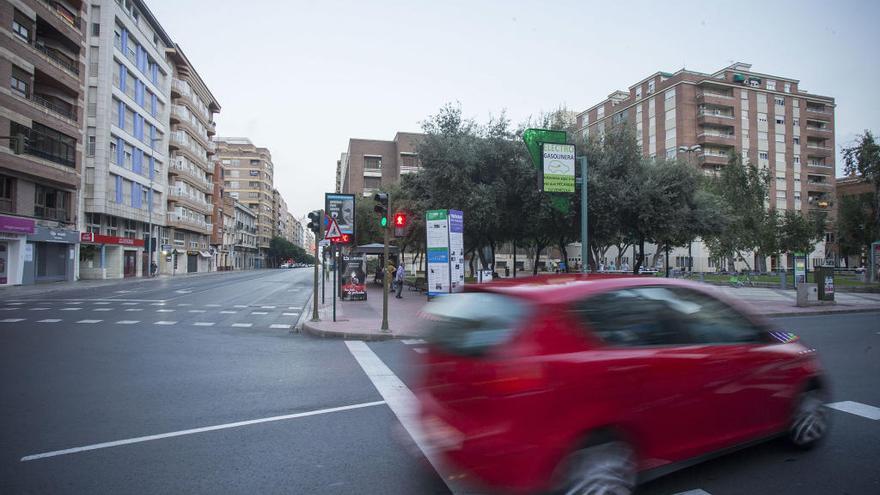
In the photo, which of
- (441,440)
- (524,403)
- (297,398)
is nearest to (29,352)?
(297,398)

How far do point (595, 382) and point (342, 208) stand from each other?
17856 millimetres

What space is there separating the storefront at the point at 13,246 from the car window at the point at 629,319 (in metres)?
35.1

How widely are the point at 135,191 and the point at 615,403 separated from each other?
5072 cm

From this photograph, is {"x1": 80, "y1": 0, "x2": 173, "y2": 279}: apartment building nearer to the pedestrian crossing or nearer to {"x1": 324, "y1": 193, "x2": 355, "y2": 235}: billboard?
the pedestrian crossing

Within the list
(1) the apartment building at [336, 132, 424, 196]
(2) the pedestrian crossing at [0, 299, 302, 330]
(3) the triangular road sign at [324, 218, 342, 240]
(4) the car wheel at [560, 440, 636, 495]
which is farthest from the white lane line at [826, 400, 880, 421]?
(1) the apartment building at [336, 132, 424, 196]

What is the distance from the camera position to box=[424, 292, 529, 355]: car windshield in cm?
314

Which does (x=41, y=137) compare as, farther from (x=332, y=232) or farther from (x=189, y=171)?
(x=332, y=232)

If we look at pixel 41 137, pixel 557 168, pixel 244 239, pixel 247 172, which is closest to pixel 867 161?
pixel 557 168

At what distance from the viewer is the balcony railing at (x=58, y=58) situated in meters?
31.4

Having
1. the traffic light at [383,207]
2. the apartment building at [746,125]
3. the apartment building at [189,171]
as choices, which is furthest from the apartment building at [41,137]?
the apartment building at [746,125]

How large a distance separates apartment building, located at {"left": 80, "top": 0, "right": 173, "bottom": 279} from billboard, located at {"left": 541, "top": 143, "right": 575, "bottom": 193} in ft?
118

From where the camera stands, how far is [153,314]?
14.8m

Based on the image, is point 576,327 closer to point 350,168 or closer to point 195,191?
point 195,191

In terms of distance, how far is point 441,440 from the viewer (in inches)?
128
